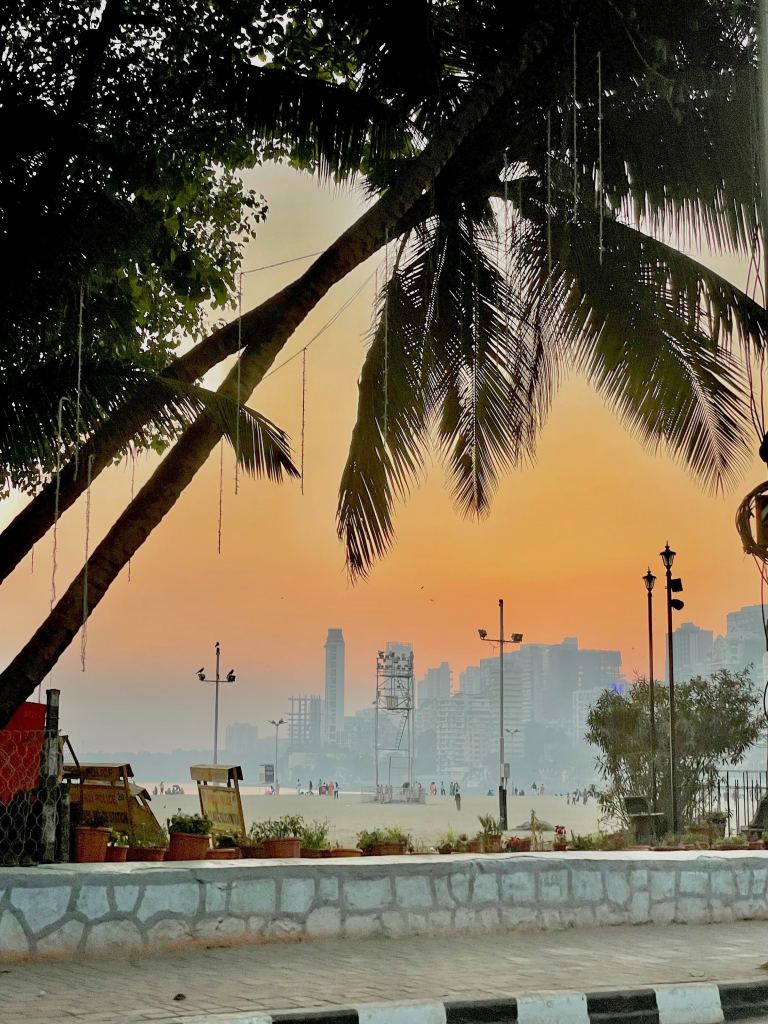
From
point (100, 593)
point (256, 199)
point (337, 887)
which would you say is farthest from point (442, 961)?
point (256, 199)

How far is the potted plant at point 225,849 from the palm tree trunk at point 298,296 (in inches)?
125

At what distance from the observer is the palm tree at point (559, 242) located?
12.9 metres

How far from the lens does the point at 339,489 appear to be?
13367 mm

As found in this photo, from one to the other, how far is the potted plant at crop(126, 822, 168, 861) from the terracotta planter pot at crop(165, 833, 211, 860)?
0.13 m

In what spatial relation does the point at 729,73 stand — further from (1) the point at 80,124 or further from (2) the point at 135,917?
(2) the point at 135,917

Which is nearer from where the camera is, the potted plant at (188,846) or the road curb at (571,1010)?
the road curb at (571,1010)

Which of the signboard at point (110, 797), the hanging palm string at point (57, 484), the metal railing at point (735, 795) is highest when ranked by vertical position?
the hanging palm string at point (57, 484)

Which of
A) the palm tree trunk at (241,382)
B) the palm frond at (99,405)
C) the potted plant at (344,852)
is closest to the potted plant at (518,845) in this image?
Answer: the potted plant at (344,852)

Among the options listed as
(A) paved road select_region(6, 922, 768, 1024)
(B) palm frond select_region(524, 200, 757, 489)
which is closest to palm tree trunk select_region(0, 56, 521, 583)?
(B) palm frond select_region(524, 200, 757, 489)

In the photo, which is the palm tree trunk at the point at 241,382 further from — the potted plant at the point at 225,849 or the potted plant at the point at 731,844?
the potted plant at the point at 731,844

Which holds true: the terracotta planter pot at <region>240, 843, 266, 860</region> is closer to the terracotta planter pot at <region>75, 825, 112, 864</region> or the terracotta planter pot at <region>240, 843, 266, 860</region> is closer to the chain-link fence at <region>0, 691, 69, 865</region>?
the terracotta planter pot at <region>75, 825, 112, 864</region>

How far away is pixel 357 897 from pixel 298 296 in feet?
21.4

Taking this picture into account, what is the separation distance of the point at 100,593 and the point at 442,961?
496 centimetres

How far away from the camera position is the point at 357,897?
28.5 ft
